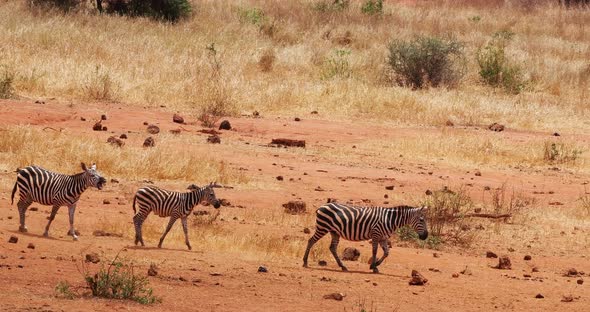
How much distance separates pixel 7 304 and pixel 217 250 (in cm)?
346

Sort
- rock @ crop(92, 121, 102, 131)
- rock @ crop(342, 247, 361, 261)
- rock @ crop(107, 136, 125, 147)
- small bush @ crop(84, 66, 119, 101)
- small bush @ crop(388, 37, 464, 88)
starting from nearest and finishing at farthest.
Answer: rock @ crop(342, 247, 361, 261), rock @ crop(107, 136, 125, 147), rock @ crop(92, 121, 102, 131), small bush @ crop(84, 66, 119, 101), small bush @ crop(388, 37, 464, 88)

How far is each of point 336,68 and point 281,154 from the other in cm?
812

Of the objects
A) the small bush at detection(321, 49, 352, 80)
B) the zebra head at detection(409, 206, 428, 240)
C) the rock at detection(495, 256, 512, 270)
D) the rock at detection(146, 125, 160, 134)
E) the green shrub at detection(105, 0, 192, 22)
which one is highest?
the green shrub at detection(105, 0, 192, 22)

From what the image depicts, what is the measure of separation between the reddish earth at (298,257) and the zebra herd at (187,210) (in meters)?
0.27

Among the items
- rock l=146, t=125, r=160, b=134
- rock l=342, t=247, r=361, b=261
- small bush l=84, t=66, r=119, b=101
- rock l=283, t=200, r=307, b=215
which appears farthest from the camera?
small bush l=84, t=66, r=119, b=101

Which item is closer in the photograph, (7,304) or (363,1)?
(7,304)

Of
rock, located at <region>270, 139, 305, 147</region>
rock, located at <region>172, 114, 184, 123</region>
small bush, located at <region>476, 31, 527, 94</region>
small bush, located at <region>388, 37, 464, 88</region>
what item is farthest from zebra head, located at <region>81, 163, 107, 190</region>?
small bush, located at <region>476, 31, 527, 94</region>

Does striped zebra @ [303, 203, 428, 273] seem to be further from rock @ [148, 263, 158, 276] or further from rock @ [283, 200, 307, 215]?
rock @ [283, 200, 307, 215]

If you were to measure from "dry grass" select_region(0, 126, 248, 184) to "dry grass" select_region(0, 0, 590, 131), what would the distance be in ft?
18.1

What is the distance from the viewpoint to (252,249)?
11.7 meters

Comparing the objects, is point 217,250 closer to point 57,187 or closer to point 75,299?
point 57,187

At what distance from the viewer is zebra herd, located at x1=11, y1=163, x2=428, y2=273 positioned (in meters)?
10.9

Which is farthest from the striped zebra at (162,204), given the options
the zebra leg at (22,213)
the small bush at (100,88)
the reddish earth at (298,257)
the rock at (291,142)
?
the small bush at (100,88)

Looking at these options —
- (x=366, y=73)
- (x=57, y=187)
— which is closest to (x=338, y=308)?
(x=57, y=187)
